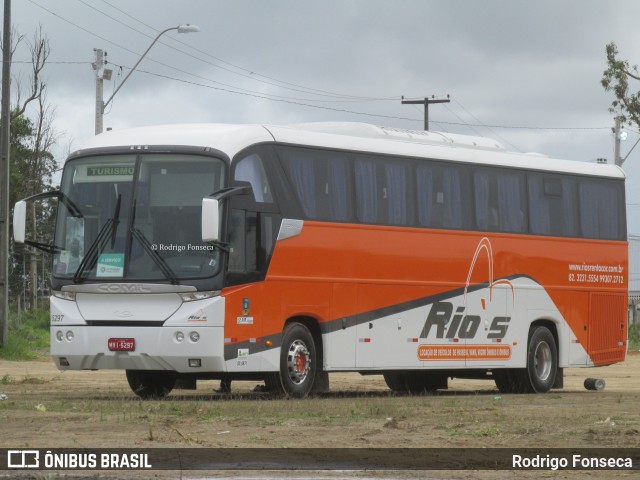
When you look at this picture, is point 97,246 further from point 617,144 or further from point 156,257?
point 617,144

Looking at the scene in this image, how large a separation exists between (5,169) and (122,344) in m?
15.8

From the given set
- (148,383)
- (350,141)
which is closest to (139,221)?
(148,383)

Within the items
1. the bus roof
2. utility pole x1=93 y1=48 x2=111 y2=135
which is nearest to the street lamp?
utility pole x1=93 y1=48 x2=111 y2=135

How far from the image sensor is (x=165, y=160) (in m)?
20.3

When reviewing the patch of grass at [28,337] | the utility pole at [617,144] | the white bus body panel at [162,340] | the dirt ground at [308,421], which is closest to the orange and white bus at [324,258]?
the white bus body panel at [162,340]

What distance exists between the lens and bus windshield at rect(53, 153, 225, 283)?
65.2 ft

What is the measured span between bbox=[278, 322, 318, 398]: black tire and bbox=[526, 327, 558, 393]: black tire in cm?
532

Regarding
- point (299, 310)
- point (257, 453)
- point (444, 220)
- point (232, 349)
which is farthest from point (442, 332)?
point (257, 453)

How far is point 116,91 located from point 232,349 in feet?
71.7

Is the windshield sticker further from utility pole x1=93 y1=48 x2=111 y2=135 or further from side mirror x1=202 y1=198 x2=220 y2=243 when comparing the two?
utility pole x1=93 y1=48 x2=111 y2=135

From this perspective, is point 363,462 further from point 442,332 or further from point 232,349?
point 442,332

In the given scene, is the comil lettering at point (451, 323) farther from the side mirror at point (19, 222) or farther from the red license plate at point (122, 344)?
the side mirror at point (19, 222)

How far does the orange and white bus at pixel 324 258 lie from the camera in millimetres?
19875

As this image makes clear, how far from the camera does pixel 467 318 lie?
2438 centimetres
